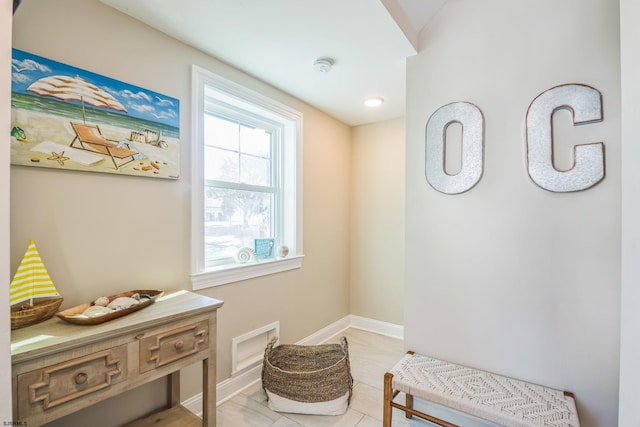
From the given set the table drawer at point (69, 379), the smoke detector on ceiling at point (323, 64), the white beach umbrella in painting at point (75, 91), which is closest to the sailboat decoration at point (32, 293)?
the table drawer at point (69, 379)

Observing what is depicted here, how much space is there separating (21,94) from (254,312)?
67.7 inches

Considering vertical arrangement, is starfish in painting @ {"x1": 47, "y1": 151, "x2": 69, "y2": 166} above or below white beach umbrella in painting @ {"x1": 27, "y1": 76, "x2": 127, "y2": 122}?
below

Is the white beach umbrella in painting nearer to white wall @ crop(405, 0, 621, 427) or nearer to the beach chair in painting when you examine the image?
the beach chair in painting

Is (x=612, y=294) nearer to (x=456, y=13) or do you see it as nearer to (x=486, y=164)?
(x=486, y=164)

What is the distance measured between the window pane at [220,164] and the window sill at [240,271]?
644mm

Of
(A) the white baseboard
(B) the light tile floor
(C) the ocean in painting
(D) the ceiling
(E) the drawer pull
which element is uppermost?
(D) the ceiling

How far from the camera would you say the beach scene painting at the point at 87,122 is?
118cm

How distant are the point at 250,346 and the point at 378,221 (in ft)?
5.69

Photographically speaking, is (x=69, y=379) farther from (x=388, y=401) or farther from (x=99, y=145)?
(x=388, y=401)

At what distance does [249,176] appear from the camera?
7.66 ft

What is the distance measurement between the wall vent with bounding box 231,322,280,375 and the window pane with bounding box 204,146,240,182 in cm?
114

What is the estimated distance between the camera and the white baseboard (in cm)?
179

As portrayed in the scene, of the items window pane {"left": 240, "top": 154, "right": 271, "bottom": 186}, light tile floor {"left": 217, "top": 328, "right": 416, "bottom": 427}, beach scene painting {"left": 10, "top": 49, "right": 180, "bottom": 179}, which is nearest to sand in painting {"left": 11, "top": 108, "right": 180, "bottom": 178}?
beach scene painting {"left": 10, "top": 49, "right": 180, "bottom": 179}

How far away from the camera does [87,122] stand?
1340 millimetres
